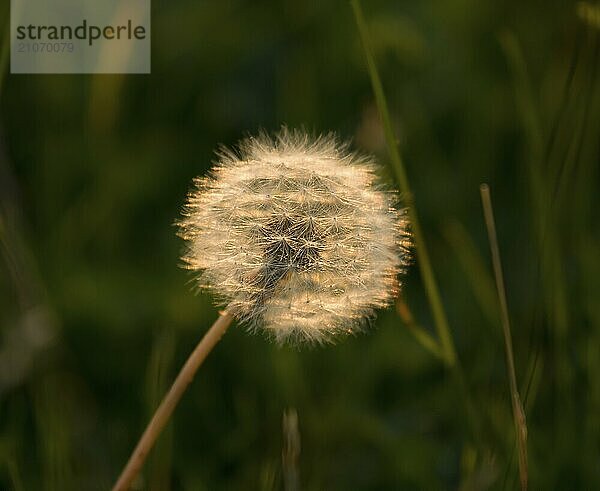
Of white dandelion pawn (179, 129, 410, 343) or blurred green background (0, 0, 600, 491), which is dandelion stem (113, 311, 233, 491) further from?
blurred green background (0, 0, 600, 491)

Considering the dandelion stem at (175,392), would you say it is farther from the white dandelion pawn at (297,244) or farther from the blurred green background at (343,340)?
the blurred green background at (343,340)

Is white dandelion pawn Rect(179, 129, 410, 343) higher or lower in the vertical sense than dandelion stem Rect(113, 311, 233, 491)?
higher

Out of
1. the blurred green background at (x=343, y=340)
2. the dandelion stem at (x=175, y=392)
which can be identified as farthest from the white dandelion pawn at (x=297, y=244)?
the blurred green background at (x=343, y=340)

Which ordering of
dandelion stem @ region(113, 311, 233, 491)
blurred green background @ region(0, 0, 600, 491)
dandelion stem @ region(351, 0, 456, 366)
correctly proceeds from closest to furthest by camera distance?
dandelion stem @ region(113, 311, 233, 491)
dandelion stem @ region(351, 0, 456, 366)
blurred green background @ region(0, 0, 600, 491)

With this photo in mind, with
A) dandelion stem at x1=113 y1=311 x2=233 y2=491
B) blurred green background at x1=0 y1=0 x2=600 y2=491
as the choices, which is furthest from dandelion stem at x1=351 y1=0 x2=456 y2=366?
dandelion stem at x1=113 y1=311 x2=233 y2=491

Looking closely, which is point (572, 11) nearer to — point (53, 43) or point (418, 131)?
point (418, 131)

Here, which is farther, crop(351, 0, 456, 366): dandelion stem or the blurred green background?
the blurred green background

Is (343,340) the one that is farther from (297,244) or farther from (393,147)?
(297,244)
